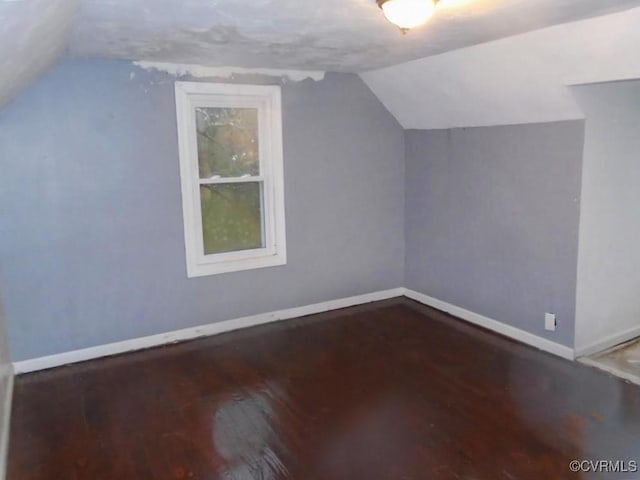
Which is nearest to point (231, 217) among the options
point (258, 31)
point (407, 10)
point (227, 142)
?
point (227, 142)

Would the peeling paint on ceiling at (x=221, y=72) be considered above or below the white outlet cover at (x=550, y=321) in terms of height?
above

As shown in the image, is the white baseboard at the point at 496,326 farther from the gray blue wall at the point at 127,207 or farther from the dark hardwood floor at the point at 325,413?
the gray blue wall at the point at 127,207

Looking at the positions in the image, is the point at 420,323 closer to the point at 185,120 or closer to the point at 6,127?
the point at 185,120

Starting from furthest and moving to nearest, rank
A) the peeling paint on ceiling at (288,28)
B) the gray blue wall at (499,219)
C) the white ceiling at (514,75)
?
the gray blue wall at (499,219)
the white ceiling at (514,75)
the peeling paint on ceiling at (288,28)

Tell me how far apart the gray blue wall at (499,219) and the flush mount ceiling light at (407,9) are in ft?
5.39

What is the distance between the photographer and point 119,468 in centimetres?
235

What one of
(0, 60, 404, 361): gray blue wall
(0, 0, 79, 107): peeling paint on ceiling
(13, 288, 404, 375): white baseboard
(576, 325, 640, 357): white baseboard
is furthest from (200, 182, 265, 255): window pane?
(576, 325, 640, 357): white baseboard

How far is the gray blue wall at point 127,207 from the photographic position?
10.7 ft

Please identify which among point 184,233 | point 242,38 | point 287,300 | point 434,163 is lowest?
point 287,300

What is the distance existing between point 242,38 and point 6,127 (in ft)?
5.27

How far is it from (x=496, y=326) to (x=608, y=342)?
75cm

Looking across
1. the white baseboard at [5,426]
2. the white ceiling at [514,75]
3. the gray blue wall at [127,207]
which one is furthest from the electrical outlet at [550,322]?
the white baseboard at [5,426]

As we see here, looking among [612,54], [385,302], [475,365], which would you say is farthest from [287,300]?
[612,54]

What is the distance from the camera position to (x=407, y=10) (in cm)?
207
